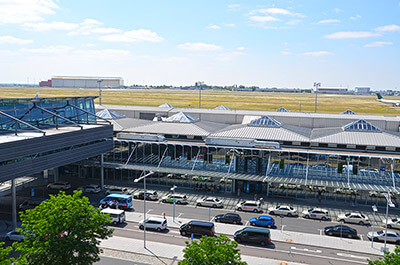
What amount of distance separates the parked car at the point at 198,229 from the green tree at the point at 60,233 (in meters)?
13.0

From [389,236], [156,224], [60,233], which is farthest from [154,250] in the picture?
[389,236]

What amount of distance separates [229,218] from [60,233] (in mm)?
21865

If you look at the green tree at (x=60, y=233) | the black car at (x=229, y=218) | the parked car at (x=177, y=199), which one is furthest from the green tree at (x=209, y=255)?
the parked car at (x=177, y=199)

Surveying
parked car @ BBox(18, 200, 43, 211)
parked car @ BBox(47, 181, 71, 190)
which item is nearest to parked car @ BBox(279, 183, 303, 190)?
parked car @ BBox(47, 181, 71, 190)

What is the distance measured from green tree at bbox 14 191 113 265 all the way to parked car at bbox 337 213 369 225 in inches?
1191

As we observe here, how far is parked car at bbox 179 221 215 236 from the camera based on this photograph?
36.9m

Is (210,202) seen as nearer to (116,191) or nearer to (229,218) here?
(229,218)

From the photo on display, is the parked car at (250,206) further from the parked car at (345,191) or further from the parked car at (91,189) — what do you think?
the parked car at (91,189)

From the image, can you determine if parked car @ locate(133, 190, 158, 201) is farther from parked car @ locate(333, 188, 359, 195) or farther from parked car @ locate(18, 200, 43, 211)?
parked car @ locate(333, 188, 359, 195)

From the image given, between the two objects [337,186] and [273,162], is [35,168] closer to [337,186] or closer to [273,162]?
[273,162]

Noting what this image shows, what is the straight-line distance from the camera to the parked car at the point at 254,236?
116ft

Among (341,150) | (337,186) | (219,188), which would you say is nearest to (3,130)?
(219,188)

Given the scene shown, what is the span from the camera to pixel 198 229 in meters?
37.2

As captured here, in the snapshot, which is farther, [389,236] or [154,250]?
[389,236]
